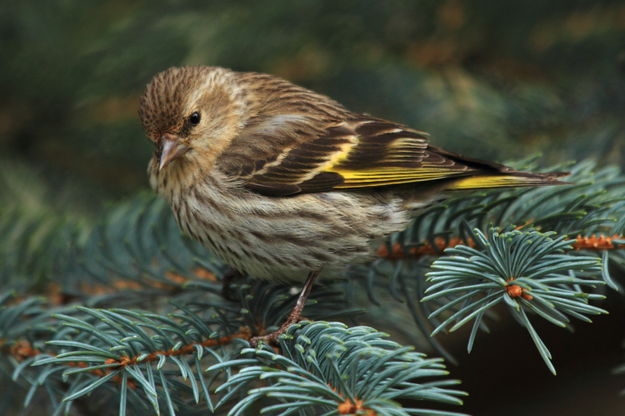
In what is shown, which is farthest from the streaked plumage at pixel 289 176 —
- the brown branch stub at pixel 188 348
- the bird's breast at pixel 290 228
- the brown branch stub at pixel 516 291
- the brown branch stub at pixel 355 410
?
the brown branch stub at pixel 355 410

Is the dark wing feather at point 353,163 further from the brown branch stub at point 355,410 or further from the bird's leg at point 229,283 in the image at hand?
the brown branch stub at point 355,410

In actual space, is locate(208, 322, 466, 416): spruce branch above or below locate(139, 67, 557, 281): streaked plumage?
below

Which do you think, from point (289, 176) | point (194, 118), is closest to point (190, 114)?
point (194, 118)

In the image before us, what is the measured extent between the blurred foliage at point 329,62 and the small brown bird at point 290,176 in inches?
20.6

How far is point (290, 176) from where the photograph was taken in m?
2.49

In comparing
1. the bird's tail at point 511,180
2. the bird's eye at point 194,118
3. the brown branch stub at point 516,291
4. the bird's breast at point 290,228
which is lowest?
the bird's breast at point 290,228

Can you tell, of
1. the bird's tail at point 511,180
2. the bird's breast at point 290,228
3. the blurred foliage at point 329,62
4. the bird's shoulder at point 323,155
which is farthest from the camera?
the blurred foliage at point 329,62

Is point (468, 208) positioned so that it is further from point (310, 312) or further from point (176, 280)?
point (176, 280)

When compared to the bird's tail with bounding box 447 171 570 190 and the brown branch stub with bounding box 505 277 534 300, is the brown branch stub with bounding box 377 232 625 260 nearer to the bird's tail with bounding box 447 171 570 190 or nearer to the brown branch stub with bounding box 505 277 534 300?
the bird's tail with bounding box 447 171 570 190

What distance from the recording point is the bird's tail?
2184 millimetres

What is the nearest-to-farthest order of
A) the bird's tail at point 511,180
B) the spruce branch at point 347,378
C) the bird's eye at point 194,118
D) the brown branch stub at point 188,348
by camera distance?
the spruce branch at point 347,378 < the brown branch stub at point 188,348 < the bird's tail at point 511,180 < the bird's eye at point 194,118

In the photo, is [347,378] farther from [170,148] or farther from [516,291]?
[170,148]

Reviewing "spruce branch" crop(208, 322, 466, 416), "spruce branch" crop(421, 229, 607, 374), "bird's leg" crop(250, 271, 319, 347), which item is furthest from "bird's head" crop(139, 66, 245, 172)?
"spruce branch" crop(421, 229, 607, 374)

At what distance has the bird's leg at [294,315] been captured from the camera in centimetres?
198
